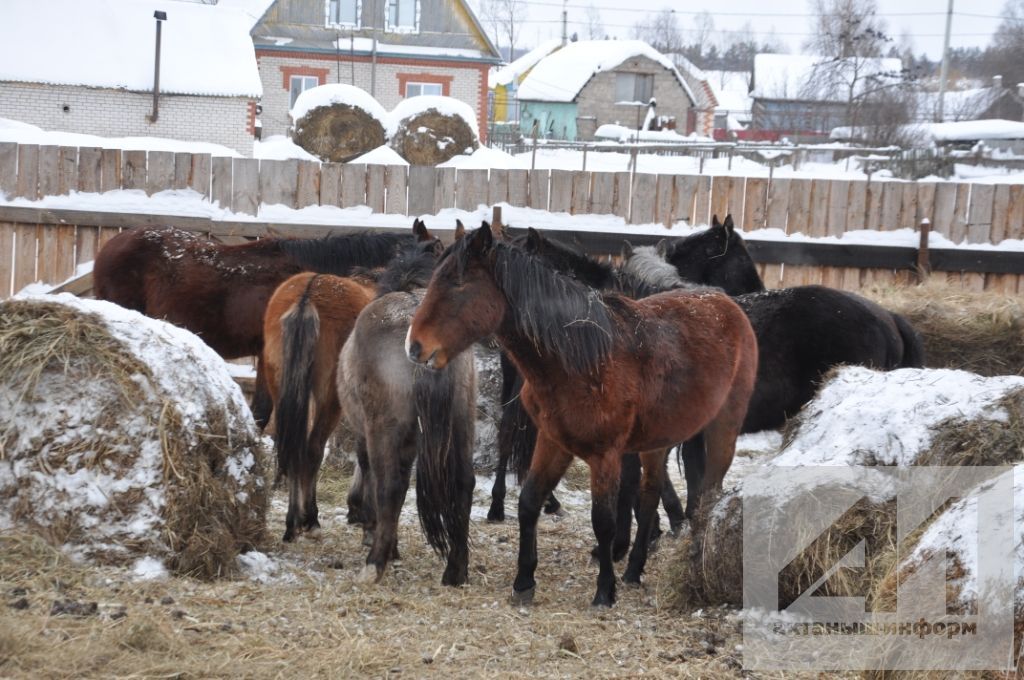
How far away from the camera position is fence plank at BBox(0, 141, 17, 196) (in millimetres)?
9906

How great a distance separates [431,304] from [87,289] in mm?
6462

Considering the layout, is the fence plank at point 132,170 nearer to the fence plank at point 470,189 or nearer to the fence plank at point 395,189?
the fence plank at point 395,189

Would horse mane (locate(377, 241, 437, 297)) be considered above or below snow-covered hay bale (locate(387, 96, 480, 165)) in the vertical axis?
below

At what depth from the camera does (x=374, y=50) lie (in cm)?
3831

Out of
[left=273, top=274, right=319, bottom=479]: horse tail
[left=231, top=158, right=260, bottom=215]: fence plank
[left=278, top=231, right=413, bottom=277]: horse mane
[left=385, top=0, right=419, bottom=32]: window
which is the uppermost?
[left=385, top=0, right=419, bottom=32]: window

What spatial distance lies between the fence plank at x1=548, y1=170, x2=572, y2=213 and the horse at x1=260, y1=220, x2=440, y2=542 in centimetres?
433

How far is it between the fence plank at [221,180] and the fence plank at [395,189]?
37.0 inches

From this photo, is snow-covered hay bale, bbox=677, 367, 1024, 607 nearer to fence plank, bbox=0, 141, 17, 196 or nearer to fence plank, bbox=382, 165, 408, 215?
fence plank, bbox=382, 165, 408, 215

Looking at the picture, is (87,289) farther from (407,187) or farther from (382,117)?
(382,117)

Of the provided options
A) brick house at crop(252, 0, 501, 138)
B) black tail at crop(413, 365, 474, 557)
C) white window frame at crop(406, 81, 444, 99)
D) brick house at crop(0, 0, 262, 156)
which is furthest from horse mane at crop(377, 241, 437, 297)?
white window frame at crop(406, 81, 444, 99)

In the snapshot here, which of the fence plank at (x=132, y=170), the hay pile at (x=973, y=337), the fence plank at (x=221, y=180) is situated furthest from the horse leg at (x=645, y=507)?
the fence plank at (x=132, y=170)

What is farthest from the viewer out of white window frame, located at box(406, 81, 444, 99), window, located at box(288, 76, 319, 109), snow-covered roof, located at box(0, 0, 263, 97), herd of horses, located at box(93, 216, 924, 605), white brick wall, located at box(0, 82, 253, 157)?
white window frame, located at box(406, 81, 444, 99)

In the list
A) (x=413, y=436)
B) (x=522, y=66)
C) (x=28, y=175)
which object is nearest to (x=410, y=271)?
(x=413, y=436)

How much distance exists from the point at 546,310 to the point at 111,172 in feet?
23.1
